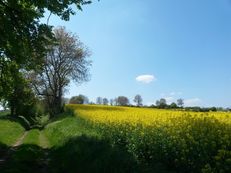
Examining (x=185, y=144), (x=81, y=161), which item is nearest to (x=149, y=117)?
(x=81, y=161)

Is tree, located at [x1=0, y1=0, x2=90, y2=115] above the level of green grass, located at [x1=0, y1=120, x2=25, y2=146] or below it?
above

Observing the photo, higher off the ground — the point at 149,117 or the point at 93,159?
the point at 149,117

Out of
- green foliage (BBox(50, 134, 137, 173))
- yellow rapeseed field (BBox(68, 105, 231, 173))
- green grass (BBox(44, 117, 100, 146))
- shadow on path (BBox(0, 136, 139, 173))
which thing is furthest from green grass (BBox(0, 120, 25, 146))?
yellow rapeseed field (BBox(68, 105, 231, 173))

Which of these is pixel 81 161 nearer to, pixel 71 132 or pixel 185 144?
pixel 185 144

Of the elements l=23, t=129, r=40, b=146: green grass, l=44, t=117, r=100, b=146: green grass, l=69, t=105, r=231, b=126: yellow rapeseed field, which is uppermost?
l=69, t=105, r=231, b=126: yellow rapeseed field

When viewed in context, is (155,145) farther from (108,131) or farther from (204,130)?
(108,131)

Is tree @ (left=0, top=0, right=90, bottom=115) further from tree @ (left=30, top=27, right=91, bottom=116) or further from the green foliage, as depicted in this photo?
tree @ (left=30, top=27, right=91, bottom=116)

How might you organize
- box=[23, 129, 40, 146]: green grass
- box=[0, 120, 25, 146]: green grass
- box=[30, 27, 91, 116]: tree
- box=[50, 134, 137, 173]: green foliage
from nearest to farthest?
box=[50, 134, 137, 173]: green foliage → box=[23, 129, 40, 146]: green grass → box=[0, 120, 25, 146]: green grass → box=[30, 27, 91, 116]: tree

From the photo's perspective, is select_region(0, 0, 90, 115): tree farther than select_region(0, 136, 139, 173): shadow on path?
Yes

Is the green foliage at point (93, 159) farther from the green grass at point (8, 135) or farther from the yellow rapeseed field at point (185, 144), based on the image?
the green grass at point (8, 135)

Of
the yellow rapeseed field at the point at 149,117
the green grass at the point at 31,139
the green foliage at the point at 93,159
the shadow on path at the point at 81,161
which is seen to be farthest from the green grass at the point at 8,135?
the green foliage at the point at 93,159

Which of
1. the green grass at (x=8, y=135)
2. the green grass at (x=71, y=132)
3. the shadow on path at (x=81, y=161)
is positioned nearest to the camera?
the shadow on path at (x=81, y=161)

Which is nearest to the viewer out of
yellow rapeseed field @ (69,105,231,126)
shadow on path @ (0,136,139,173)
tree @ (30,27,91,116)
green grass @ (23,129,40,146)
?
shadow on path @ (0,136,139,173)

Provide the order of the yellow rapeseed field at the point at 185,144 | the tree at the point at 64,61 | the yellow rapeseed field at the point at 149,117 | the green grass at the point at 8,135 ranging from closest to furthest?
1. the yellow rapeseed field at the point at 185,144
2. the yellow rapeseed field at the point at 149,117
3. the green grass at the point at 8,135
4. the tree at the point at 64,61
